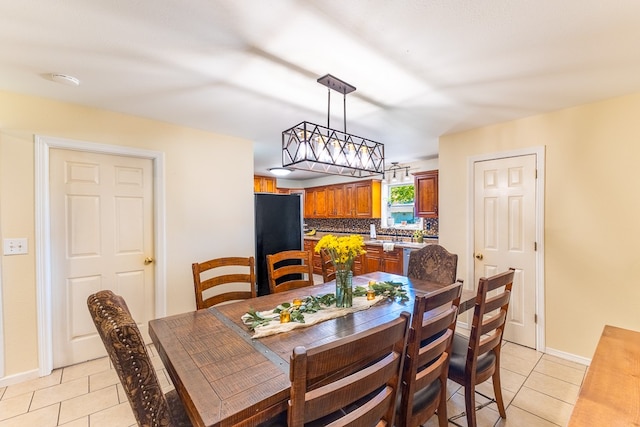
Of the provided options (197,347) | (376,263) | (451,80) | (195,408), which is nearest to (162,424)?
(195,408)

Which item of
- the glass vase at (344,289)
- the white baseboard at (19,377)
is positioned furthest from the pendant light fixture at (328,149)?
the white baseboard at (19,377)

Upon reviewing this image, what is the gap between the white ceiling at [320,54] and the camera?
52.4 inches

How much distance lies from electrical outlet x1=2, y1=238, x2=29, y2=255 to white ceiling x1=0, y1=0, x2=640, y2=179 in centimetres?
117

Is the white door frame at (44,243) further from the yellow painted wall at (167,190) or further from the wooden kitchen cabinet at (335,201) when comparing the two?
the wooden kitchen cabinet at (335,201)

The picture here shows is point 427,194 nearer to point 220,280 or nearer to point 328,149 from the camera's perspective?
point 328,149

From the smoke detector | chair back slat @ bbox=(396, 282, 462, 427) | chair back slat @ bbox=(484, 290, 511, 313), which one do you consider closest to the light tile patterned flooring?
chair back slat @ bbox=(396, 282, 462, 427)

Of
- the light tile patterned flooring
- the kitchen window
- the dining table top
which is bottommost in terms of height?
the light tile patterned flooring

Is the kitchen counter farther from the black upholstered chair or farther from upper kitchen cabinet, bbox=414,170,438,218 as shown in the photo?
the black upholstered chair

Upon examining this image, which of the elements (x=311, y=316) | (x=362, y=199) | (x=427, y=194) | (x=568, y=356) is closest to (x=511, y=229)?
(x=568, y=356)

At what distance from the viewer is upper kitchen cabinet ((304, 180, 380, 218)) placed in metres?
5.48

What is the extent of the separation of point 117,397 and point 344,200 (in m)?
4.65

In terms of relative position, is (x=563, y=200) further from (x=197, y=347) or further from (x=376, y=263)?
(x=197, y=347)

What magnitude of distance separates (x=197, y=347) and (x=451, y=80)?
7.48ft

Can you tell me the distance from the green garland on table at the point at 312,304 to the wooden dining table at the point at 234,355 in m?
0.06
